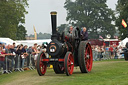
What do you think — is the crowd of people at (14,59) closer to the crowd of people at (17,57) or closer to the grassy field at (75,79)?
the crowd of people at (17,57)

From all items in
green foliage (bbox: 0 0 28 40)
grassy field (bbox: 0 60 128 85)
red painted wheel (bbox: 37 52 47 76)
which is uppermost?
green foliage (bbox: 0 0 28 40)

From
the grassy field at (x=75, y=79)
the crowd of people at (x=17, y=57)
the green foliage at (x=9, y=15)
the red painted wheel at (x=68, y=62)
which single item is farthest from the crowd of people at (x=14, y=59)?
the green foliage at (x=9, y=15)

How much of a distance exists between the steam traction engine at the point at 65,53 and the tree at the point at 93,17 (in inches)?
2939

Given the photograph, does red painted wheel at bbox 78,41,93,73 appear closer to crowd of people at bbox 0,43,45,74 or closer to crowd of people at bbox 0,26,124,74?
crowd of people at bbox 0,26,124,74

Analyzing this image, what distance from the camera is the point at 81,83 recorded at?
10453 millimetres

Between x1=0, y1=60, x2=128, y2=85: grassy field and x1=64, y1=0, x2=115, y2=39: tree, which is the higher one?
x1=64, y1=0, x2=115, y2=39: tree

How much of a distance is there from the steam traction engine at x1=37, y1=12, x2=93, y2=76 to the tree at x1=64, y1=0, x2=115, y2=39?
7465 centimetres

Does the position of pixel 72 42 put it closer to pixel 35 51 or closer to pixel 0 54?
pixel 0 54

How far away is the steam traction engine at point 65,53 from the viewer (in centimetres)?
1328

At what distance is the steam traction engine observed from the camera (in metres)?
13.3

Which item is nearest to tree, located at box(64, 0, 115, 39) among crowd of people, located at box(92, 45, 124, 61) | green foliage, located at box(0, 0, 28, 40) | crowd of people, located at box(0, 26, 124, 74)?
green foliage, located at box(0, 0, 28, 40)

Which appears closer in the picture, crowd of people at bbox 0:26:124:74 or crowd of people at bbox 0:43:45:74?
crowd of people at bbox 0:26:124:74

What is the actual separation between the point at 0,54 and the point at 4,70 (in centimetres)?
86

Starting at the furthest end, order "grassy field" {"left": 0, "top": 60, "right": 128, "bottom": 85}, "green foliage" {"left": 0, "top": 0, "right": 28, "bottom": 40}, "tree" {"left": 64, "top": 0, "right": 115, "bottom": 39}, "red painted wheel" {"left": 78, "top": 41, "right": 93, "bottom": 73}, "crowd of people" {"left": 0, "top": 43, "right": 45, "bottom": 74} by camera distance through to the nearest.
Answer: "tree" {"left": 64, "top": 0, "right": 115, "bottom": 39}, "green foliage" {"left": 0, "top": 0, "right": 28, "bottom": 40}, "crowd of people" {"left": 0, "top": 43, "right": 45, "bottom": 74}, "red painted wheel" {"left": 78, "top": 41, "right": 93, "bottom": 73}, "grassy field" {"left": 0, "top": 60, "right": 128, "bottom": 85}
